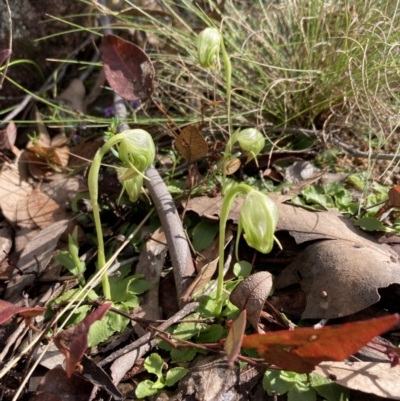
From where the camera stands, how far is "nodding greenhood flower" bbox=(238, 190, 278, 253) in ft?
2.71

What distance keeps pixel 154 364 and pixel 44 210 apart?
706 millimetres

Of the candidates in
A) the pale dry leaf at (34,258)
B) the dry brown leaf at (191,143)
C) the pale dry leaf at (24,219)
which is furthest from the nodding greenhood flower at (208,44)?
the pale dry leaf at (24,219)

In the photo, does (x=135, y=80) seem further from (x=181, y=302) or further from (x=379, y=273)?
(x=379, y=273)

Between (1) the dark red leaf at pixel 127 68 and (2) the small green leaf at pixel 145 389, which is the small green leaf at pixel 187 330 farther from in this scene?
(1) the dark red leaf at pixel 127 68

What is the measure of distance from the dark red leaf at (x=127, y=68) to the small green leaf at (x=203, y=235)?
43 cm

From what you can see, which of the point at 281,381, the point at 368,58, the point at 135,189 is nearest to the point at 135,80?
the point at 135,189

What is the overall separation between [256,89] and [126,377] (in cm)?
117

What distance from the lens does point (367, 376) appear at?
3.05 ft

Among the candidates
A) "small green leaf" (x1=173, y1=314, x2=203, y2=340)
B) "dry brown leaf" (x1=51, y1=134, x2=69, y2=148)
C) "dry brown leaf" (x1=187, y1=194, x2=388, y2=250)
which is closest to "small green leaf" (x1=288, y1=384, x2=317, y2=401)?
"small green leaf" (x1=173, y1=314, x2=203, y2=340)

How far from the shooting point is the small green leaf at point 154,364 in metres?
1.01

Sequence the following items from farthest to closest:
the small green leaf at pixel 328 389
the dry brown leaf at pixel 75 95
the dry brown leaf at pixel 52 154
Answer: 1. the dry brown leaf at pixel 75 95
2. the dry brown leaf at pixel 52 154
3. the small green leaf at pixel 328 389

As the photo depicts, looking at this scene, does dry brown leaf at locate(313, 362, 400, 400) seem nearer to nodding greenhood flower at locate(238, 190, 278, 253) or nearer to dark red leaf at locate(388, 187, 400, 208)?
nodding greenhood flower at locate(238, 190, 278, 253)

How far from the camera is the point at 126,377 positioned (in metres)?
1.04

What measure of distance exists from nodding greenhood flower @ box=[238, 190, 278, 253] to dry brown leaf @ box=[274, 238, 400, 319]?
29 centimetres
